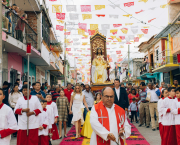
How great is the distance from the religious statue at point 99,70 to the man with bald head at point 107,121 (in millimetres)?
11575

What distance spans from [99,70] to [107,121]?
11.7 metres

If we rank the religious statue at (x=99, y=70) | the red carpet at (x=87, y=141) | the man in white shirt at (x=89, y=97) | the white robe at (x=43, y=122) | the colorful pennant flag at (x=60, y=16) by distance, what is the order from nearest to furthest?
1. the white robe at (x=43, y=122)
2. the red carpet at (x=87, y=141)
3. the man in white shirt at (x=89, y=97)
4. the colorful pennant flag at (x=60, y=16)
5. the religious statue at (x=99, y=70)

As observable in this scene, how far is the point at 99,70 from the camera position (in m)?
15.6

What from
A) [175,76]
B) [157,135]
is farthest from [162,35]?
[157,135]

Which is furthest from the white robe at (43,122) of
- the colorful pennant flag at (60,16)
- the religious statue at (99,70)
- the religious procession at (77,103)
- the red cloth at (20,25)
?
the religious statue at (99,70)

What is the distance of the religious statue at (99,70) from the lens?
612 inches

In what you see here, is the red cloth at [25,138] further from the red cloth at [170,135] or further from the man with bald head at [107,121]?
the red cloth at [170,135]

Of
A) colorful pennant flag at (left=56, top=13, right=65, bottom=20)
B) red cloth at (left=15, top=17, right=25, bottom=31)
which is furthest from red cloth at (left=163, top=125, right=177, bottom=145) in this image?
colorful pennant flag at (left=56, top=13, right=65, bottom=20)

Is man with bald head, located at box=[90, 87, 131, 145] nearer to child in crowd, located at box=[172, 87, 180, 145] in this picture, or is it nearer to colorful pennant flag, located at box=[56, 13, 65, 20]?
child in crowd, located at box=[172, 87, 180, 145]

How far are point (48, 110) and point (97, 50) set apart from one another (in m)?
8.89

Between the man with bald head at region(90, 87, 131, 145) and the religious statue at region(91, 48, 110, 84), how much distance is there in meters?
11.6

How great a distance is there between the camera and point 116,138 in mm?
3859

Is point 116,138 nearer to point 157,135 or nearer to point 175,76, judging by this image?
point 157,135

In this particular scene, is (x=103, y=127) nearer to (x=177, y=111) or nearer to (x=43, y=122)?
(x=177, y=111)
